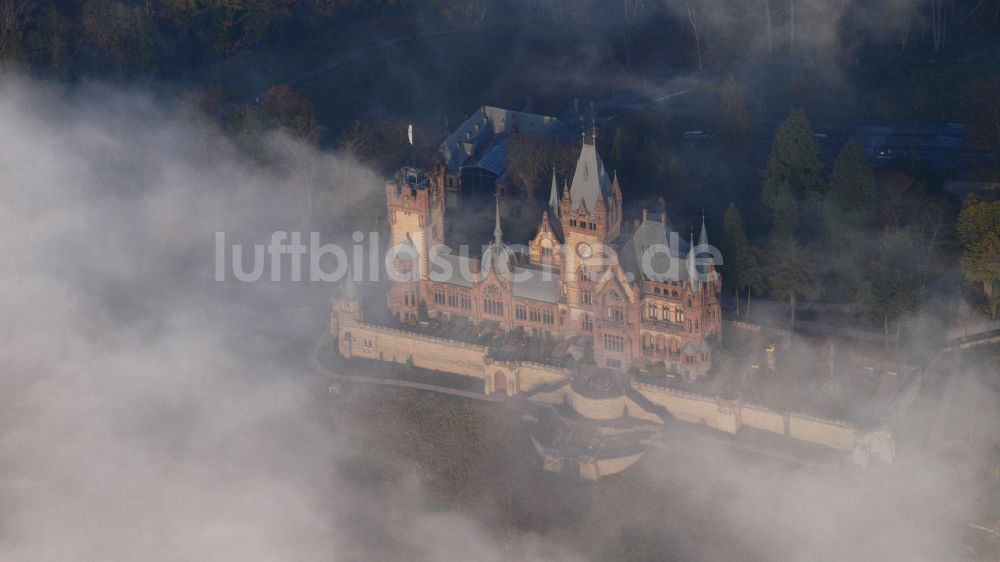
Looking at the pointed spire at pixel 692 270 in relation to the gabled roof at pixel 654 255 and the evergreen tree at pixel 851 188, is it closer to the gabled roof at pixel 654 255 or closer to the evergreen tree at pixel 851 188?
the gabled roof at pixel 654 255

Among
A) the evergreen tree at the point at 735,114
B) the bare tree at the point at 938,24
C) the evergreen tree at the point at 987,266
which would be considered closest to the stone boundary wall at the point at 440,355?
the evergreen tree at the point at 987,266

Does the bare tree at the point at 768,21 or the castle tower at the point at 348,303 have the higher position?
the bare tree at the point at 768,21

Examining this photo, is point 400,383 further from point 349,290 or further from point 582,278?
point 582,278

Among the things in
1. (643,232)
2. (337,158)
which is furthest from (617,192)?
(337,158)

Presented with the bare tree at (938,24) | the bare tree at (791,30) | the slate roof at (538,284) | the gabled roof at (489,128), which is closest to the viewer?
the slate roof at (538,284)

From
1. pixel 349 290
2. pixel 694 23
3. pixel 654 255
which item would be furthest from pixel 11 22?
pixel 654 255

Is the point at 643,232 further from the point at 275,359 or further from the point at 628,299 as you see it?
the point at 275,359

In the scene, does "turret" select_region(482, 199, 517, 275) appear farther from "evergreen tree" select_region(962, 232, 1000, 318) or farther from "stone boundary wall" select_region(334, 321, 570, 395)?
"evergreen tree" select_region(962, 232, 1000, 318)

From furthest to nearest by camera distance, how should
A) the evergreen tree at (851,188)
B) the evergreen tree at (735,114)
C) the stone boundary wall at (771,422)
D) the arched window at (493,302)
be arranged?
Answer: the evergreen tree at (735,114) < the evergreen tree at (851,188) < the arched window at (493,302) < the stone boundary wall at (771,422)
